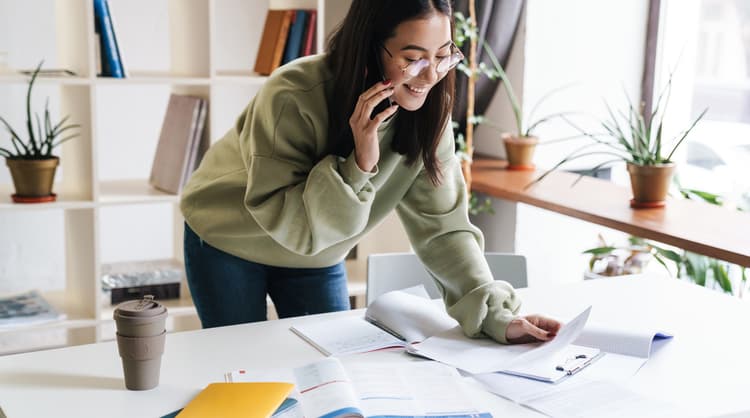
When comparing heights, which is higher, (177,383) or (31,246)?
(177,383)

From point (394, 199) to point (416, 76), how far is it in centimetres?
35

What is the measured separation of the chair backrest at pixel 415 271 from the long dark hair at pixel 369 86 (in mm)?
535

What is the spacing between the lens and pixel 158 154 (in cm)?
309

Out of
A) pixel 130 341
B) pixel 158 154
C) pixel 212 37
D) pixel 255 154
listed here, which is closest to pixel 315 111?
pixel 255 154

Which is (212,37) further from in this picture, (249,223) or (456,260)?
(456,260)

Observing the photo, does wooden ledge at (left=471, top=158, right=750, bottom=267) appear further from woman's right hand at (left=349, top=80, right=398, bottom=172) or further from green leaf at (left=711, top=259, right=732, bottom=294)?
woman's right hand at (left=349, top=80, right=398, bottom=172)

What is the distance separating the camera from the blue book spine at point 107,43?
2707mm

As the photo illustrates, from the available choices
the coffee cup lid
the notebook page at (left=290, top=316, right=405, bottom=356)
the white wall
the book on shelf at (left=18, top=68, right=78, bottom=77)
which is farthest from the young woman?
the white wall

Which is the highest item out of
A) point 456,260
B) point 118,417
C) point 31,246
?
point 456,260

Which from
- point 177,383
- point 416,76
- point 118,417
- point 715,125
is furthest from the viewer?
point 715,125

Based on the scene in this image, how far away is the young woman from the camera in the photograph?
162 centimetres

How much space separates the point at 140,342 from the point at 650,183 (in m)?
1.86

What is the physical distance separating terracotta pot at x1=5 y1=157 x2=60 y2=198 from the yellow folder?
60.0 inches

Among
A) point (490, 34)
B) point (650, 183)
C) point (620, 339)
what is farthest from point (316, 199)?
point (490, 34)
